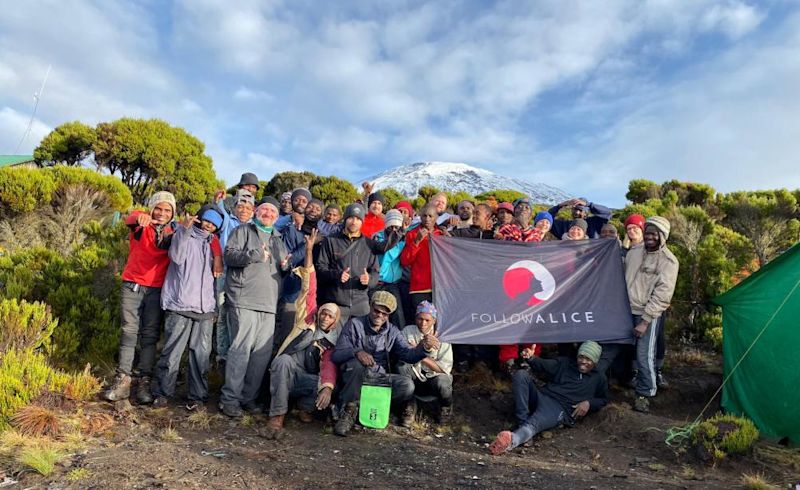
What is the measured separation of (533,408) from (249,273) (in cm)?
363

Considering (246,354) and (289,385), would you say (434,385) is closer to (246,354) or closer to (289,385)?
(289,385)

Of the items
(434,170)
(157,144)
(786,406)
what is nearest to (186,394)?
(786,406)

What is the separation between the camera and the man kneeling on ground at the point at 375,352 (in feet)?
17.7

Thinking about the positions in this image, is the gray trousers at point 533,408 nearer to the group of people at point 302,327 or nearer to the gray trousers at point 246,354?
the group of people at point 302,327

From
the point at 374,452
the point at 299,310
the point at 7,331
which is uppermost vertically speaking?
the point at 299,310

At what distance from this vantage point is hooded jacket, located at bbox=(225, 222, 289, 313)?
547 cm

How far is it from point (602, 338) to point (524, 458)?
2.33 meters

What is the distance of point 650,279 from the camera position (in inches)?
256

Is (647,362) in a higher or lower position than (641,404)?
higher

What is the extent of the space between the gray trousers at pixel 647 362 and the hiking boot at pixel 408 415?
114 inches

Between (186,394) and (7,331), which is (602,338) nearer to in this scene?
(186,394)

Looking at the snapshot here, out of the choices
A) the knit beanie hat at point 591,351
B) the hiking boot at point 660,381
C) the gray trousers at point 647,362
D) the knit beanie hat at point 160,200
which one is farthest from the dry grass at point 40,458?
the hiking boot at point 660,381

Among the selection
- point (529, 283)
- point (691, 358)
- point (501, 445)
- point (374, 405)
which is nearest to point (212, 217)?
point (374, 405)

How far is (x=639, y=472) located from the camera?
14.9 feet
